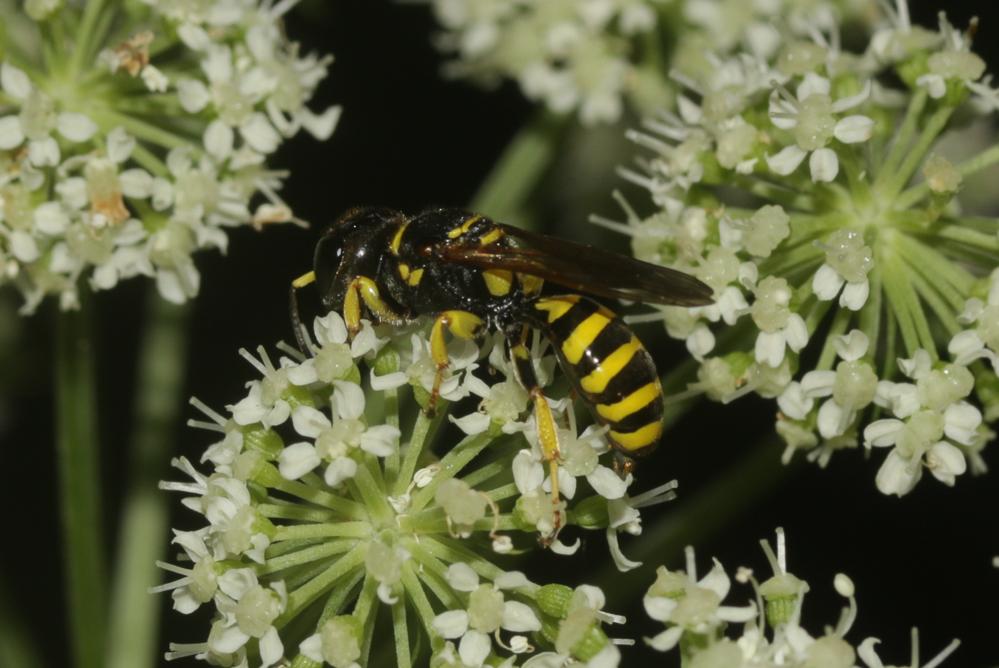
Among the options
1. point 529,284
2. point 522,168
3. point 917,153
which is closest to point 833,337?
point 917,153

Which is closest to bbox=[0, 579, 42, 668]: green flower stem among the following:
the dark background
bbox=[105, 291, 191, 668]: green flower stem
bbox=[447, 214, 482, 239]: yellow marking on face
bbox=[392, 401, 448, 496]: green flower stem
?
bbox=[105, 291, 191, 668]: green flower stem

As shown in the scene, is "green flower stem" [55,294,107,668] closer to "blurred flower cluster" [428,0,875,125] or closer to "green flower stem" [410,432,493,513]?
"green flower stem" [410,432,493,513]

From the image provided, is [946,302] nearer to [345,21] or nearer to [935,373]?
[935,373]

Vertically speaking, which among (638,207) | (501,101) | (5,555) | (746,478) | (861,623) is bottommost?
(861,623)

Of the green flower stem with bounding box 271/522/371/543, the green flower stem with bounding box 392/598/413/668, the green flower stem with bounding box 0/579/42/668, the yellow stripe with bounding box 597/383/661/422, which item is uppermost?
the green flower stem with bounding box 0/579/42/668

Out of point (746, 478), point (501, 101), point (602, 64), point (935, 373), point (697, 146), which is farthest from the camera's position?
point (501, 101)

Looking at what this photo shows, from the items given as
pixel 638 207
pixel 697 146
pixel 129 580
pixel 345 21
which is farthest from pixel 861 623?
pixel 345 21

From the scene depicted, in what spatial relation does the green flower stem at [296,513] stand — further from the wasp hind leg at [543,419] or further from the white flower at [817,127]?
the white flower at [817,127]
